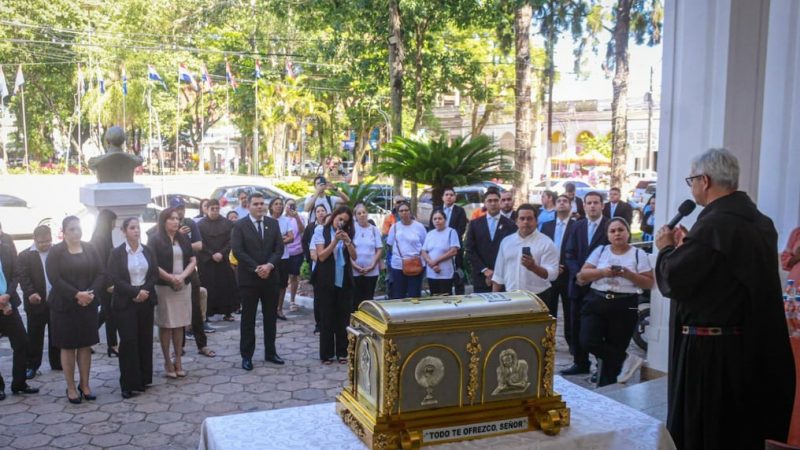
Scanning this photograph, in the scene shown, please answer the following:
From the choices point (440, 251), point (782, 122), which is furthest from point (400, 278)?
point (782, 122)

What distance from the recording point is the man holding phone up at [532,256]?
21.3ft

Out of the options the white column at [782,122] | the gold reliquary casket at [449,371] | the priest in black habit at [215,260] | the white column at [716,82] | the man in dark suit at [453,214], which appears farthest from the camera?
the man in dark suit at [453,214]

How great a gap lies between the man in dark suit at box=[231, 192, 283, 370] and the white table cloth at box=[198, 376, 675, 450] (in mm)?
4690

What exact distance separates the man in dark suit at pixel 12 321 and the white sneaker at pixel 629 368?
5.70 meters

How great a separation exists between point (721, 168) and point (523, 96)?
1356cm

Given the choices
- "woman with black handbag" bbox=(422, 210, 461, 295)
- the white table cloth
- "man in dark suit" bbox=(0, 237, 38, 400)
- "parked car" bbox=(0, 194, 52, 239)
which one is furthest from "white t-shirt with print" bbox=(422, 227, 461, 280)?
"parked car" bbox=(0, 194, 52, 239)

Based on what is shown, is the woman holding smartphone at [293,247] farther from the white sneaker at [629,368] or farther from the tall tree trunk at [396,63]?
the white sneaker at [629,368]

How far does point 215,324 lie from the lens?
988 centimetres

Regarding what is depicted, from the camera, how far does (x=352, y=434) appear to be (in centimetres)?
274

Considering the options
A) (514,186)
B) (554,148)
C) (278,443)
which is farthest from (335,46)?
(554,148)

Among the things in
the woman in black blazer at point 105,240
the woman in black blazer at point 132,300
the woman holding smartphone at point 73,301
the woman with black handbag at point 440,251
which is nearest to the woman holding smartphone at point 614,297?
the woman with black handbag at point 440,251

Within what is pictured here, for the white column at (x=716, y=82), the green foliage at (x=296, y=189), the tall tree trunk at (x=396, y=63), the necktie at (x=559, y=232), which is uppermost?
the tall tree trunk at (x=396, y=63)

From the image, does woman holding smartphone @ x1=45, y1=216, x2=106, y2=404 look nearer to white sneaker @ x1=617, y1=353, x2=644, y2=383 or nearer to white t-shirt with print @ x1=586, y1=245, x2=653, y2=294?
white t-shirt with print @ x1=586, y1=245, x2=653, y2=294

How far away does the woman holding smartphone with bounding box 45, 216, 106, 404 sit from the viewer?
6246 mm
